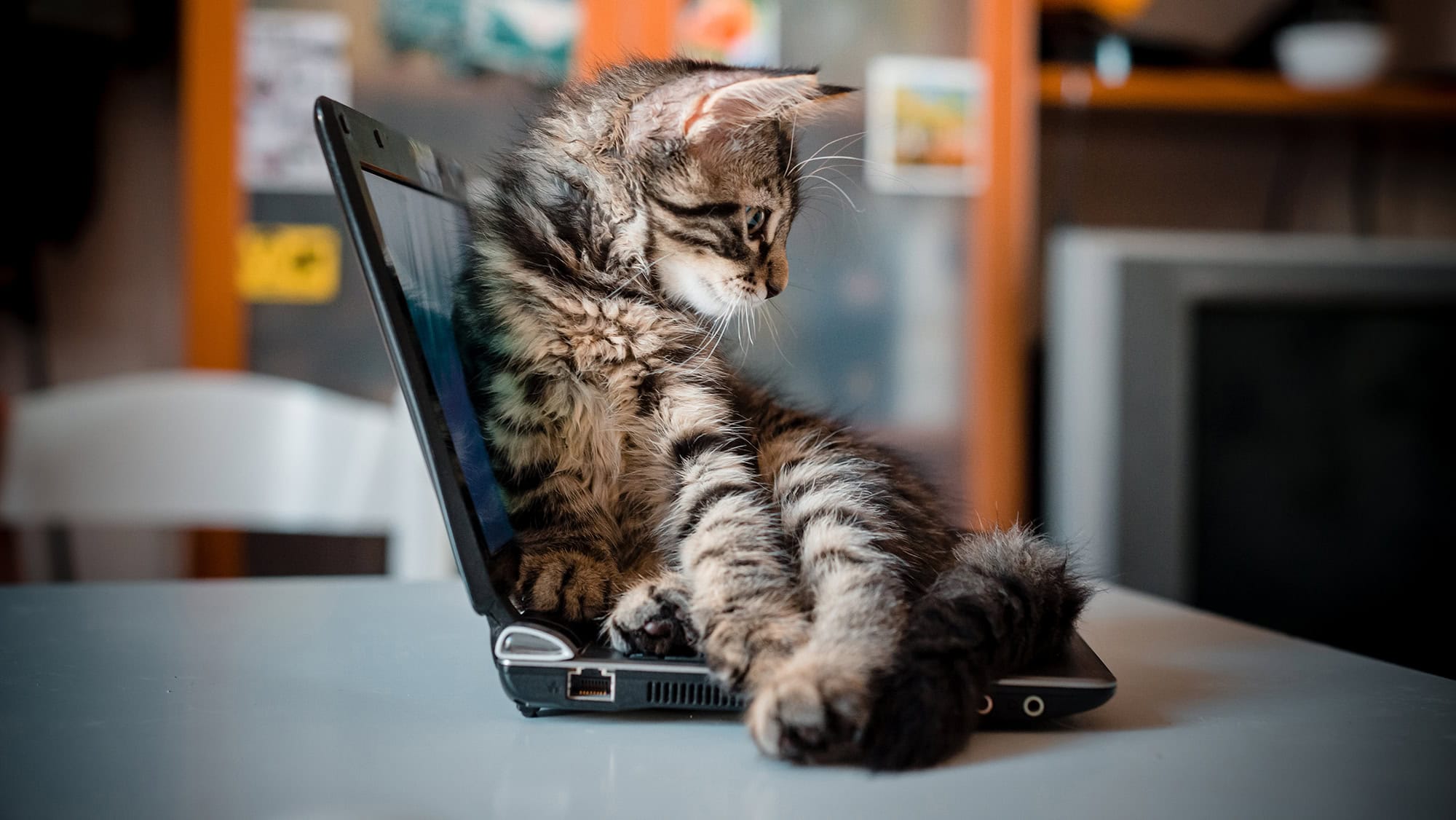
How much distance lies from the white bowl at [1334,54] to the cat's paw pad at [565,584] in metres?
2.33

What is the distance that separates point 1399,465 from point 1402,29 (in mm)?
1185

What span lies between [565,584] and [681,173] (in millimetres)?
315

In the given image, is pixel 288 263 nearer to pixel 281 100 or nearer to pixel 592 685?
pixel 281 100

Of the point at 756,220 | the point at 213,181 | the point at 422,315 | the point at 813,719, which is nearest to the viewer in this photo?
the point at 813,719

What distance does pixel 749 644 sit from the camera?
578 mm

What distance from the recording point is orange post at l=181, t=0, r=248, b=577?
78.9 inches

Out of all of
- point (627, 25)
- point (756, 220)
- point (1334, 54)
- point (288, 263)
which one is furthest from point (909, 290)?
point (756, 220)

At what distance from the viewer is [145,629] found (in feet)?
2.63

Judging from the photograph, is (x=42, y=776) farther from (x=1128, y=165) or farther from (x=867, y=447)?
(x=1128, y=165)

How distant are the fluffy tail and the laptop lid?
8.3 inches

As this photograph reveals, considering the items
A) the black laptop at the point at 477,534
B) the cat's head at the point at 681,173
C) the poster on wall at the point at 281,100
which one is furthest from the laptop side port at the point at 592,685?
the poster on wall at the point at 281,100

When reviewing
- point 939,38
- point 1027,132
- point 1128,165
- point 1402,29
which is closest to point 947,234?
point 1027,132

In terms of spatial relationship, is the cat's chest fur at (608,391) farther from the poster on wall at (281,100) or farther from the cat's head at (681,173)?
the poster on wall at (281,100)

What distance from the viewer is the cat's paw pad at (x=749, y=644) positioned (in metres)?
0.57
